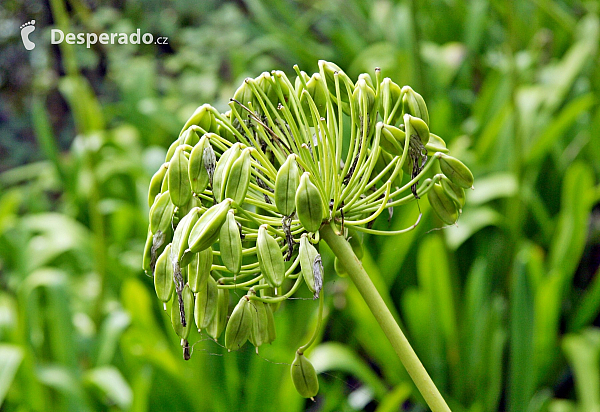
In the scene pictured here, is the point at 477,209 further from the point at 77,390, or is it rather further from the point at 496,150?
the point at 77,390

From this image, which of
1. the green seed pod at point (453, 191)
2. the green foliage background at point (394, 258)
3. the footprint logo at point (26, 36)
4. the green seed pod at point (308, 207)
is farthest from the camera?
the footprint logo at point (26, 36)

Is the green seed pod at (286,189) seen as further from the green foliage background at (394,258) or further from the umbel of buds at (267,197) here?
the green foliage background at (394,258)

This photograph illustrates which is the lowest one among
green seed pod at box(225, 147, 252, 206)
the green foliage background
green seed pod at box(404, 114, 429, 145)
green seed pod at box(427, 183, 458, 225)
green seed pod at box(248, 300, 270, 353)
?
the green foliage background

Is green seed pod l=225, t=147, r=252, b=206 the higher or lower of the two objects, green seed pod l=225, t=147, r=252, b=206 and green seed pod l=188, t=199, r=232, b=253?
the higher

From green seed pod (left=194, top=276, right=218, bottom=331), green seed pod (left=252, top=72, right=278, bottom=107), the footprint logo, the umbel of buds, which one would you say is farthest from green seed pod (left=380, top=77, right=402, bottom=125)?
the footprint logo

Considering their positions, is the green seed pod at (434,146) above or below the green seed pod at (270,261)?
above

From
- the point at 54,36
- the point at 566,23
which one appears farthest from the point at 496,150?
the point at 54,36

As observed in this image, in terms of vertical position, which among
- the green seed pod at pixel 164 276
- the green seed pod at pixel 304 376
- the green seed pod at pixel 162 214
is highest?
the green seed pod at pixel 162 214

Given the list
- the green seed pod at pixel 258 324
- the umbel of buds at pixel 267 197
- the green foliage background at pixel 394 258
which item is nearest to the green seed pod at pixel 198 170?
the umbel of buds at pixel 267 197

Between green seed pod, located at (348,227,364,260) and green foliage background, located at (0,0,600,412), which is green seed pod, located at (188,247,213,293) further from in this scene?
green foliage background, located at (0,0,600,412)
